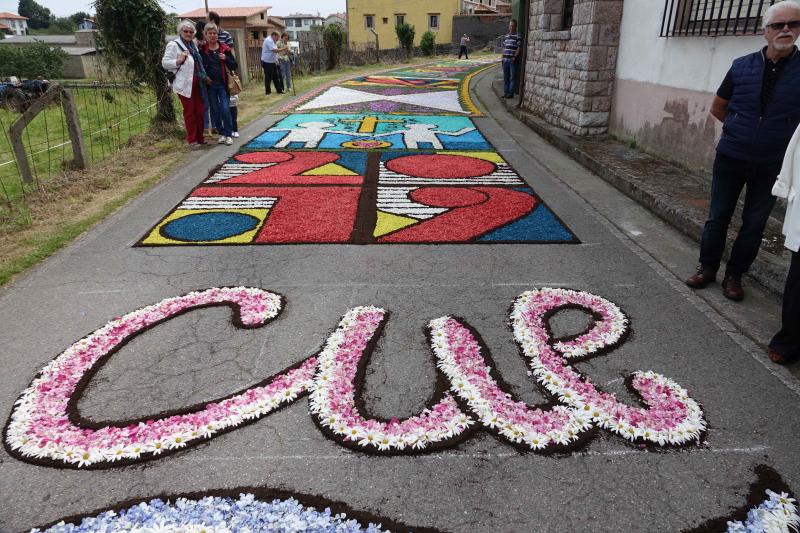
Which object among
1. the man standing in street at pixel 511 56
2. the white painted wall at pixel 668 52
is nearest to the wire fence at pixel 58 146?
the white painted wall at pixel 668 52

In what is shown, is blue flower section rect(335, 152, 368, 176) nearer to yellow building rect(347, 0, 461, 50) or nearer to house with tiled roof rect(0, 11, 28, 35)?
yellow building rect(347, 0, 461, 50)

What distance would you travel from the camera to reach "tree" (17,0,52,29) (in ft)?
417

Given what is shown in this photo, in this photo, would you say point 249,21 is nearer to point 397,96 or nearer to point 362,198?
point 397,96

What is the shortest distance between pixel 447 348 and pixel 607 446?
3.54ft

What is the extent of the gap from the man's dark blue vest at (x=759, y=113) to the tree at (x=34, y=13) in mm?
159682

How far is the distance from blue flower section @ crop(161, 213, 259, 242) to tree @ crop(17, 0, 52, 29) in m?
156

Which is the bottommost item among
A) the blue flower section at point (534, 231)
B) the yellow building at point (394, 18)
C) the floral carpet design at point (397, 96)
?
the blue flower section at point (534, 231)

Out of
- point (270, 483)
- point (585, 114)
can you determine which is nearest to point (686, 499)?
point (270, 483)

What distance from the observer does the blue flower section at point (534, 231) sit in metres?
5.18

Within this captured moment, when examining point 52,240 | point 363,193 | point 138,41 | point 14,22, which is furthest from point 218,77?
point 14,22

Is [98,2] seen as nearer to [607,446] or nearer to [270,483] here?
[270,483]

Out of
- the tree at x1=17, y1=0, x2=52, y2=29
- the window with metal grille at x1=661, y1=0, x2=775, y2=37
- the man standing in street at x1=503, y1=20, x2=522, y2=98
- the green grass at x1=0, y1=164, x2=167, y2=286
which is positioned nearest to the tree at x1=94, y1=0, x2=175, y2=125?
the green grass at x1=0, y1=164, x2=167, y2=286

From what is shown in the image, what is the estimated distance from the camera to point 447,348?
3.29 m

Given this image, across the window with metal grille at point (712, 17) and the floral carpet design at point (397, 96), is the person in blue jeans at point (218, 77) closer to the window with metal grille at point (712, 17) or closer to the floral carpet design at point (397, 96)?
the floral carpet design at point (397, 96)
